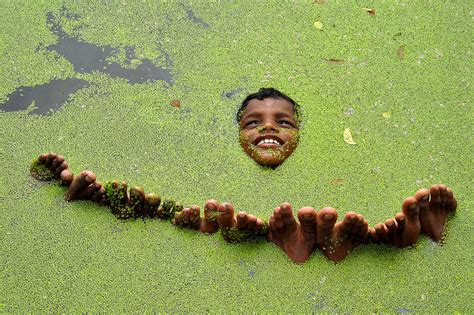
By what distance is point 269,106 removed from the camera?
10.3 ft

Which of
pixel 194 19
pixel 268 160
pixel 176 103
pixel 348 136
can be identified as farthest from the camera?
pixel 194 19

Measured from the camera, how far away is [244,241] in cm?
268

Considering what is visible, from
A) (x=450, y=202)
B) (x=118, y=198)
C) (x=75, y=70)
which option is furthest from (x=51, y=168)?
(x=450, y=202)

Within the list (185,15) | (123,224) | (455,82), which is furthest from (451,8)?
(123,224)

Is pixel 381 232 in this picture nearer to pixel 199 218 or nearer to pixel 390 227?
pixel 390 227

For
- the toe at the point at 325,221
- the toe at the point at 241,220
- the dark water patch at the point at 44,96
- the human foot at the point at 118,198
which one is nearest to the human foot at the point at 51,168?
the human foot at the point at 118,198

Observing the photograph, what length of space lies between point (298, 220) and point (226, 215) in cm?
29

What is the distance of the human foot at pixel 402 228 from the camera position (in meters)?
2.56

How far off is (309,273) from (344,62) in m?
1.26

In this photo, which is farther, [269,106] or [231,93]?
[231,93]

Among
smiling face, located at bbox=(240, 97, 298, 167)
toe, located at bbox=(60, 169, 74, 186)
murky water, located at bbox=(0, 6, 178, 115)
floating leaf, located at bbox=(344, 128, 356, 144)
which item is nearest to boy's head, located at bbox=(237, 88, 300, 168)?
smiling face, located at bbox=(240, 97, 298, 167)

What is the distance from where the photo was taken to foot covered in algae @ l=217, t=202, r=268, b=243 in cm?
260

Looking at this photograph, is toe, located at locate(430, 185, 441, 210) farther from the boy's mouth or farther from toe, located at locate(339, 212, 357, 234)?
the boy's mouth

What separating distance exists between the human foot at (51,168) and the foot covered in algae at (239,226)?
27.6 inches
